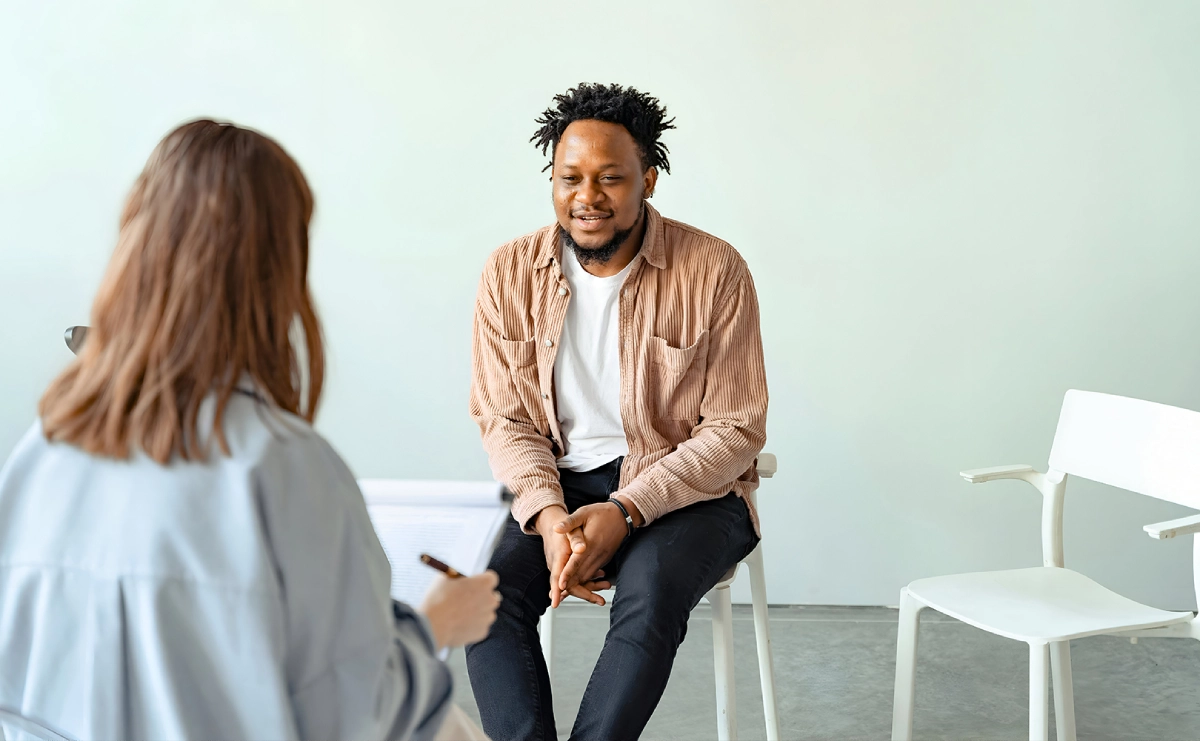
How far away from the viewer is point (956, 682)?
8.13ft

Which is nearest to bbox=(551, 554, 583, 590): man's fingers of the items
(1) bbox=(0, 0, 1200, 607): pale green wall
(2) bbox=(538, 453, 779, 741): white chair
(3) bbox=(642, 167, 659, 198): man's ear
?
(2) bbox=(538, 453, 779, 741): white chair

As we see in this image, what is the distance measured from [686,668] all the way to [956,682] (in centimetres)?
64

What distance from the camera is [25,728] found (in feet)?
3.12

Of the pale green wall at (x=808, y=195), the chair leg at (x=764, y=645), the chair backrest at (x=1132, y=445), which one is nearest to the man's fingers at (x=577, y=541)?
the chair leg at (x=764, y=645)

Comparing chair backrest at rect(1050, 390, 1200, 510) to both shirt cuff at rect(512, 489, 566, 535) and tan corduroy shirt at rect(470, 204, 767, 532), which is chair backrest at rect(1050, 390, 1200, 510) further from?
shirt cuff at rect(512, 489, 566, 535)

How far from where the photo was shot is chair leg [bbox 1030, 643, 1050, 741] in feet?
5.43

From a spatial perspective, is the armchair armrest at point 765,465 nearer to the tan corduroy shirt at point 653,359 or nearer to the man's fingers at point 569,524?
the tan corduroy shirt at point 653,359

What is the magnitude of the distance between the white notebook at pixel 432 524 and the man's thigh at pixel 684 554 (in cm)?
54

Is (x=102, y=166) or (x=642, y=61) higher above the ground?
(x=642, y=61)

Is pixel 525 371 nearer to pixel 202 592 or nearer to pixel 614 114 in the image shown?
pixel 614 114

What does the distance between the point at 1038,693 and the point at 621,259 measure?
106 cm

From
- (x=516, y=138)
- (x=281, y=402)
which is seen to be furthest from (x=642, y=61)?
(x=281, y=402)

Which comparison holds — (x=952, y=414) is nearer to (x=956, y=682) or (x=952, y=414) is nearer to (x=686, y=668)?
(x=956, y=682)

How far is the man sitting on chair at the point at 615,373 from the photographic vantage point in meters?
1.85
